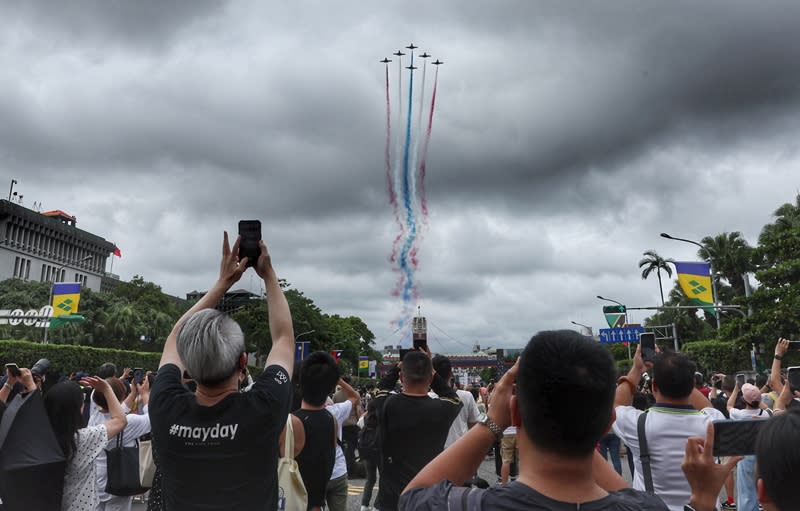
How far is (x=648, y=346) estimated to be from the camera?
4.33 metres

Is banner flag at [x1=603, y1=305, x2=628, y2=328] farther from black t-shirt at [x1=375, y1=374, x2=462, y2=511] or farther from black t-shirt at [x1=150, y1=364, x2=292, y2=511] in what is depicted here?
black t-shirt at [x1=150, y1=364, x2=292, y2=511]

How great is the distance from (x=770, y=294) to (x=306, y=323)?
187 ft

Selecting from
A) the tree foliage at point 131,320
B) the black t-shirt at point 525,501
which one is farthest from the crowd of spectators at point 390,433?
the tree foliage at point 131,320

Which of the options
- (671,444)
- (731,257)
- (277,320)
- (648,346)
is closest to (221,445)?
(277,320)

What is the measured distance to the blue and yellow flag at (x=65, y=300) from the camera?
40094 mm

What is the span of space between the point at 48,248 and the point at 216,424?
95.1m

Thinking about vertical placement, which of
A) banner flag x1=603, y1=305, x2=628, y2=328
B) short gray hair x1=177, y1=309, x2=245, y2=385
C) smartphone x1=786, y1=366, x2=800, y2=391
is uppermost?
banner flag x1=603, y1=305, x2=628, y2=328

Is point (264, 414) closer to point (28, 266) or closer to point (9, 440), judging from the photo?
point (9, 440)

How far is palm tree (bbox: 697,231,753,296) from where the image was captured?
176 ft

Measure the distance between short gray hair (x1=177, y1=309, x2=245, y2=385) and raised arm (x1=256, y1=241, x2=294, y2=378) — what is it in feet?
0.71

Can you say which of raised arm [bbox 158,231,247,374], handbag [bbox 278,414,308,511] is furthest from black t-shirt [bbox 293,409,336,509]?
raised arm [bbox 158,231,247,374]

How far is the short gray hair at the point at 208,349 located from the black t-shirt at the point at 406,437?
2451 mm

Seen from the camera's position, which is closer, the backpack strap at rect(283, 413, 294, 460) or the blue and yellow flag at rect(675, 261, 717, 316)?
the backpack strap at rect(283, 413, 294, 460)

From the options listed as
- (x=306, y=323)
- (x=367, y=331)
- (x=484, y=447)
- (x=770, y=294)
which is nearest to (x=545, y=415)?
(x=484, y=447)
